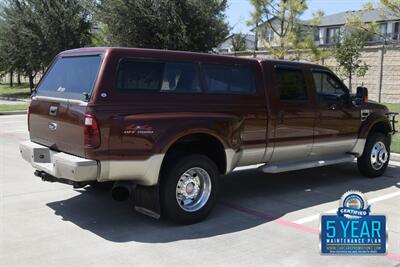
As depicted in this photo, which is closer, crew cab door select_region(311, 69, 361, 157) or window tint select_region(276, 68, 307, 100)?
window tint select_region(276, 68, 307, 100)

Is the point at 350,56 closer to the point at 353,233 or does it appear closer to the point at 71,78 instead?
the point at 71,78

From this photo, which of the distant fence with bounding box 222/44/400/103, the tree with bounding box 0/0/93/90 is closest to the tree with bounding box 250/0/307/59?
the distant fence with bounding box 222/44/400/103

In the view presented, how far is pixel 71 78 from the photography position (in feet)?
18.2

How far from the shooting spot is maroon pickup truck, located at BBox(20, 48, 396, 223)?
4.93 metres

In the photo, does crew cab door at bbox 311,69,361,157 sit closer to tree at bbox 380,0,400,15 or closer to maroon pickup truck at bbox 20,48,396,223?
maroon pickup truck at bbox 20,48,396,223

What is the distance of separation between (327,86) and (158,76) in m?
3.33

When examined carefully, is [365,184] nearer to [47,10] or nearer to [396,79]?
[396,79]

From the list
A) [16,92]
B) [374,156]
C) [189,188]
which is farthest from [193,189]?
[16,92]

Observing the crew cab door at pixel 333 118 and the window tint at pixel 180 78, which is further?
the crew cab door at pixel 333 118

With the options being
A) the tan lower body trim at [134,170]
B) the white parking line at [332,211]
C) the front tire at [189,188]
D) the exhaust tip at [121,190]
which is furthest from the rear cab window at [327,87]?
the exhaust tip at [121,190]

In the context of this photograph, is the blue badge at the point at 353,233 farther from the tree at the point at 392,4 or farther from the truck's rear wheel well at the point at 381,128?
the tree at the point at 392,4

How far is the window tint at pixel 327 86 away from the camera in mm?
7349

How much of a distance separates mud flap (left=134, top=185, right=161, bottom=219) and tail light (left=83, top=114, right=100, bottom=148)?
865 millimetres

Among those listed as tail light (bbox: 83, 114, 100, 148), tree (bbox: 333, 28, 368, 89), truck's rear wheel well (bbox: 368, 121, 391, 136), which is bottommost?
truck's rear wheel well (bbox: 368, 121, 391, 136)
